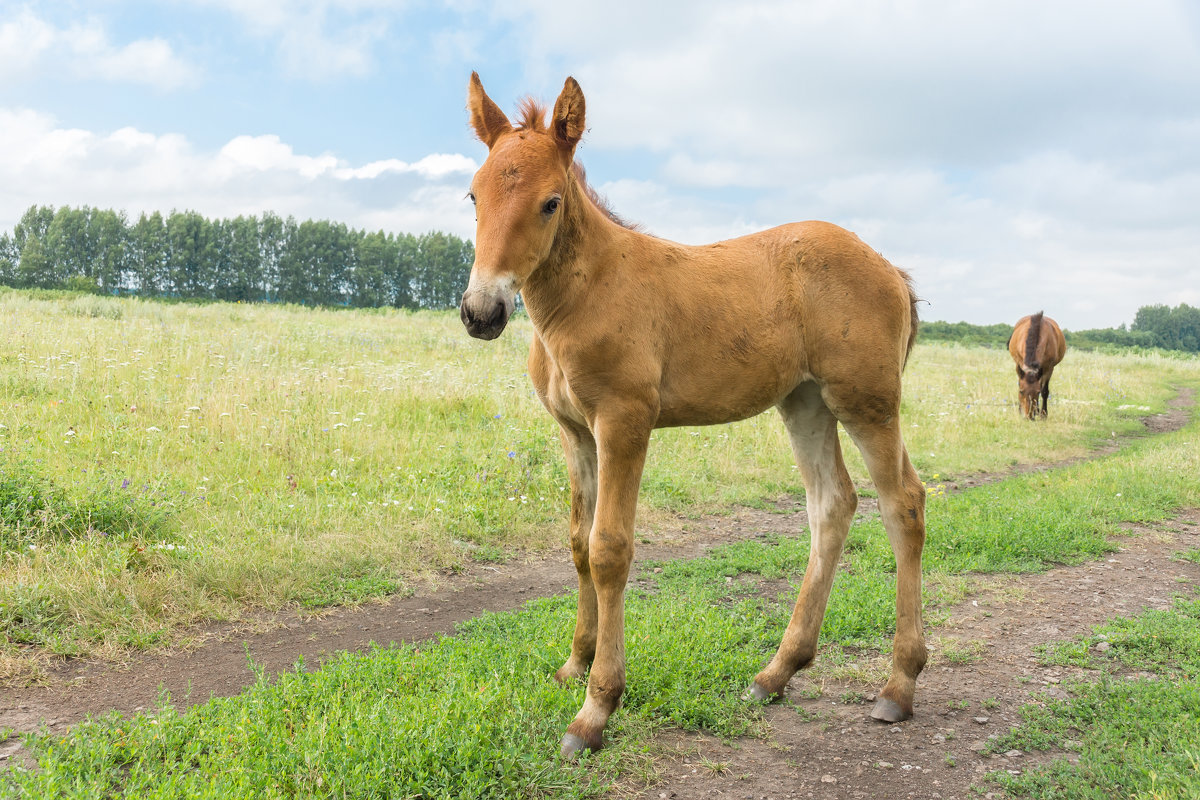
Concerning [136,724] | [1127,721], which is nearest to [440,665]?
[136,724]

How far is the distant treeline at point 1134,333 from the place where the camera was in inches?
2547

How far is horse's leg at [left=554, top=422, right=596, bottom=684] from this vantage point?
3.89 metres

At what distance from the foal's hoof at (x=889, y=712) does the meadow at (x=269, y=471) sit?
12.2ft

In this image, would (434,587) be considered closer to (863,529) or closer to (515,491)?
(515,491)

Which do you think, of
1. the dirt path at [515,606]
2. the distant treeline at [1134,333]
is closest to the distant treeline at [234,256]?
the distant treeline at [1134,333]

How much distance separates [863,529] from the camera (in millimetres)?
7629

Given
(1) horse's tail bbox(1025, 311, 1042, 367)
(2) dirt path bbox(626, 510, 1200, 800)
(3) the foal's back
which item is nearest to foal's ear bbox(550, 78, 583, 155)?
(3) the foal's back

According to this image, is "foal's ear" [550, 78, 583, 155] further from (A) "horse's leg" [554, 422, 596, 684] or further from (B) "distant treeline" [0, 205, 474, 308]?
(B) "distant treeline" [0, 205, 474, 308]

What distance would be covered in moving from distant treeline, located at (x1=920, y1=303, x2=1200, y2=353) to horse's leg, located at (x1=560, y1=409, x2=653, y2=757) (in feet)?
200

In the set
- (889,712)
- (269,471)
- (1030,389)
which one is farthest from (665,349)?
(1030,389)

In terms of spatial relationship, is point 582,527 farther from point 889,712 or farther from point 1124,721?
point 1124,721

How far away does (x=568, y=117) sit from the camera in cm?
324

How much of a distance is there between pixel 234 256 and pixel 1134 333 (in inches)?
3779

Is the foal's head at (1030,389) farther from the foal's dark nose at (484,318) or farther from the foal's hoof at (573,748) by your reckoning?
the foal's dark nose at (484,318)
